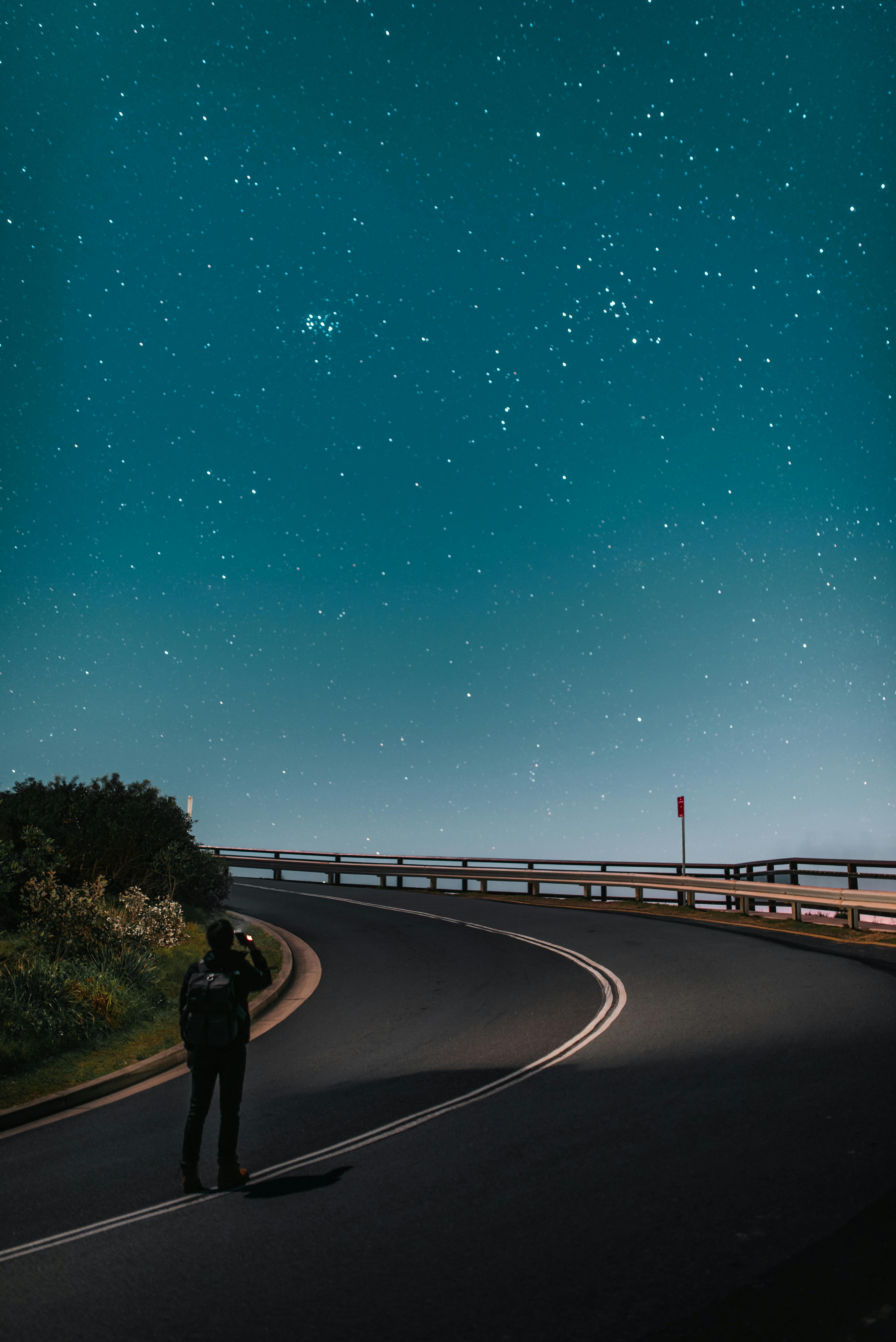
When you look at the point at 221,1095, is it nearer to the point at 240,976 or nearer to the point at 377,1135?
the point at 240,976

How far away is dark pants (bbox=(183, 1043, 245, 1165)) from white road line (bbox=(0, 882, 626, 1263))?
285 millimetres

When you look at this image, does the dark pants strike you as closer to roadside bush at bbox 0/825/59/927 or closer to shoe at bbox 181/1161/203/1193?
shoe at bbox 181/1161/203/1193

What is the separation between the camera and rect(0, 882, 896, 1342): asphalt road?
4340 millimetres

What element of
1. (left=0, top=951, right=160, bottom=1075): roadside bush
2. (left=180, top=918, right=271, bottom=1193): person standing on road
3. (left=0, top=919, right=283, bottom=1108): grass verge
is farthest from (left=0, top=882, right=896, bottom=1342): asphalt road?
(left=0, top=951, right=160, bottom=1075): roadside bush

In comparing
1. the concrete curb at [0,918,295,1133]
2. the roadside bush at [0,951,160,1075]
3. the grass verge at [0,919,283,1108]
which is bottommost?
the concrete curb at [0,918,295,1133]

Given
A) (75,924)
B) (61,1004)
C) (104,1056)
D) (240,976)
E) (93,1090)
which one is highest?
(240,976)

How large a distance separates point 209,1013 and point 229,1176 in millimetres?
1103

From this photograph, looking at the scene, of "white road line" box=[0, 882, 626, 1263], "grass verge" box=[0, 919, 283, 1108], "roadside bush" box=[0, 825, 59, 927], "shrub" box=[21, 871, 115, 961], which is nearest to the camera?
"white road line" box=[0, 882, 626, 1263]

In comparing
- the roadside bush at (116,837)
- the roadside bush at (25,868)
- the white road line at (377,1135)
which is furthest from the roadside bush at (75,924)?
the white road line at (377,1135)

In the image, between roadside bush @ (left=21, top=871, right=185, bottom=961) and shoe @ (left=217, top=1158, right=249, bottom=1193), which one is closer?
shoe @ (left=217, top=1158, right=249, bottom=1193)

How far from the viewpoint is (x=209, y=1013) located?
20.1 feet

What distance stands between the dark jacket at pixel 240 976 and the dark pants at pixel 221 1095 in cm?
14

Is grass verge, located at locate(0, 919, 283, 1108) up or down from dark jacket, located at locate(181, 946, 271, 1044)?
down

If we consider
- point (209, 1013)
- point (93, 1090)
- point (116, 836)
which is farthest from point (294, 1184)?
point (116, 836)
